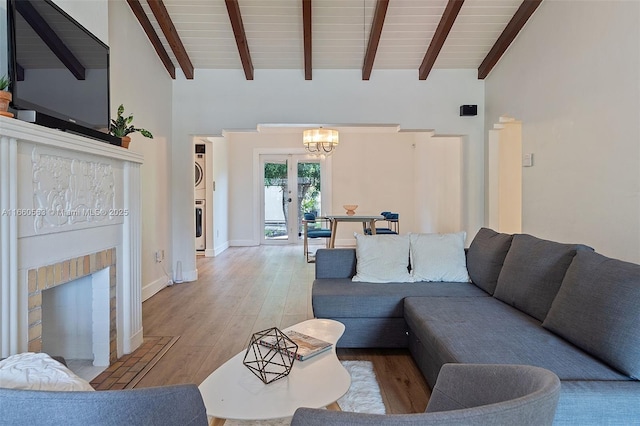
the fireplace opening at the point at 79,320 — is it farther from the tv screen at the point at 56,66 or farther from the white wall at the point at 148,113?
the white wall at the point at 148,113

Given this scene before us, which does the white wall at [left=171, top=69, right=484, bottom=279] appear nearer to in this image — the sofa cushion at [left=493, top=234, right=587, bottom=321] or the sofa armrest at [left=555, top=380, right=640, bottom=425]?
the sofa cushion at [left=493, top=234, right=587, bottom=321]

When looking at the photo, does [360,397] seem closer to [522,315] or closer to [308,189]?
[522,315]

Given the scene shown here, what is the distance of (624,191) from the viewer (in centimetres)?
265

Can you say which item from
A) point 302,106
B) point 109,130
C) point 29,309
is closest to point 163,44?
point 302,106

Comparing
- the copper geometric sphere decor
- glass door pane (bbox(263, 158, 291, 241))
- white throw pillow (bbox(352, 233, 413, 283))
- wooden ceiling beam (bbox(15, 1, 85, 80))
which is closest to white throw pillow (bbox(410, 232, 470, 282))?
white throw pillow (bbox(352, 233, 413, 283))

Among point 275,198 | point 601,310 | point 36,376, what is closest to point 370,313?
point 601,310

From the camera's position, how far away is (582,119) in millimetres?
3082

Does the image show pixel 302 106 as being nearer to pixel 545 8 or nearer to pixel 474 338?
pixel 545 8

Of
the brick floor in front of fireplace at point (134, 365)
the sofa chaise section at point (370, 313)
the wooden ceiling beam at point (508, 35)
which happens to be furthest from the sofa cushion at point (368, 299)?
the wooden ceiling beam at point (508, 35)

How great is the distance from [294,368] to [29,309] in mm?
1283

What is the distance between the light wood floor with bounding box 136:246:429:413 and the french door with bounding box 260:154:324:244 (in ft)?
7.95

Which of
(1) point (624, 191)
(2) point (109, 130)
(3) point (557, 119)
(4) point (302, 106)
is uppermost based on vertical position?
(4) point (302, 106)

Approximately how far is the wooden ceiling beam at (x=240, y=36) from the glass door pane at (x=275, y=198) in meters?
3.76

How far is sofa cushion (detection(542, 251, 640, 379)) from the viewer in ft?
4.64
